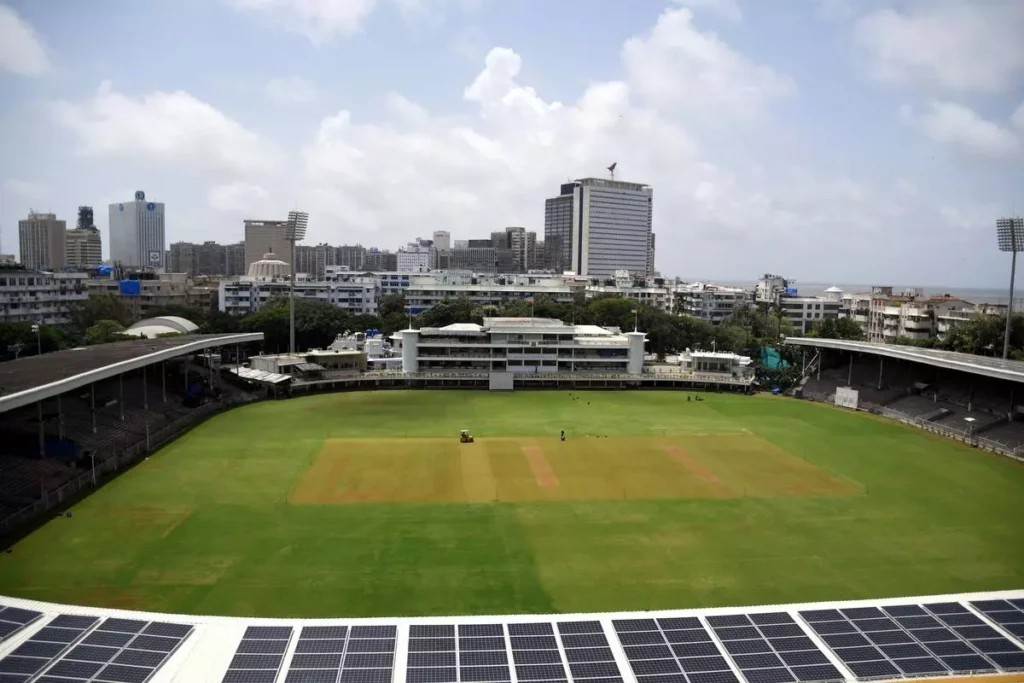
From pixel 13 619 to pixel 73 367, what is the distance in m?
29.1

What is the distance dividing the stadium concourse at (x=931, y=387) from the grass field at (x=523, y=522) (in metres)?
3.18

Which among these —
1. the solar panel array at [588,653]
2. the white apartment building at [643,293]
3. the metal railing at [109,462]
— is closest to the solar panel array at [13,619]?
the metal railing at [109,462]

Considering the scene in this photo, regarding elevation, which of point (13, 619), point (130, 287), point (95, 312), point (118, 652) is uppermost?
point (130, 287)

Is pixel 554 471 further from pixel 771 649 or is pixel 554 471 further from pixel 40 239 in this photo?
pixel 40 239

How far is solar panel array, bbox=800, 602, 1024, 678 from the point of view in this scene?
16469mm

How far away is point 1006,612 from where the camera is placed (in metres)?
18.9

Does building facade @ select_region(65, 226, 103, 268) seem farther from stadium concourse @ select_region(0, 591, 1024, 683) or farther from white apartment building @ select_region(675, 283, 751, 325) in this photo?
stadium concourse @ select_region(0, 591, 1024, 683)

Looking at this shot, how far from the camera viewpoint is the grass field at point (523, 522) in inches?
938

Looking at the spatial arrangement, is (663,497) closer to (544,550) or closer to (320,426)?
(544,550)

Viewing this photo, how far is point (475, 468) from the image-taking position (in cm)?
3944

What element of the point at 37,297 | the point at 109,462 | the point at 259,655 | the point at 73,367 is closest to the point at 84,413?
the point at 73,367

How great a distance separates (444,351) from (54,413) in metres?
36.2

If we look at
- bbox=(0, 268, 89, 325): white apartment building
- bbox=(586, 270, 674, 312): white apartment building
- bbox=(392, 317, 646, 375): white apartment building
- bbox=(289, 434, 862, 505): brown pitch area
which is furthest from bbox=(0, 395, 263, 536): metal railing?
bbox=(586, 270, 674, 312): white apartment building

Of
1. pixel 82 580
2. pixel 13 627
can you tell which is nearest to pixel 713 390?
pixel 82 580
